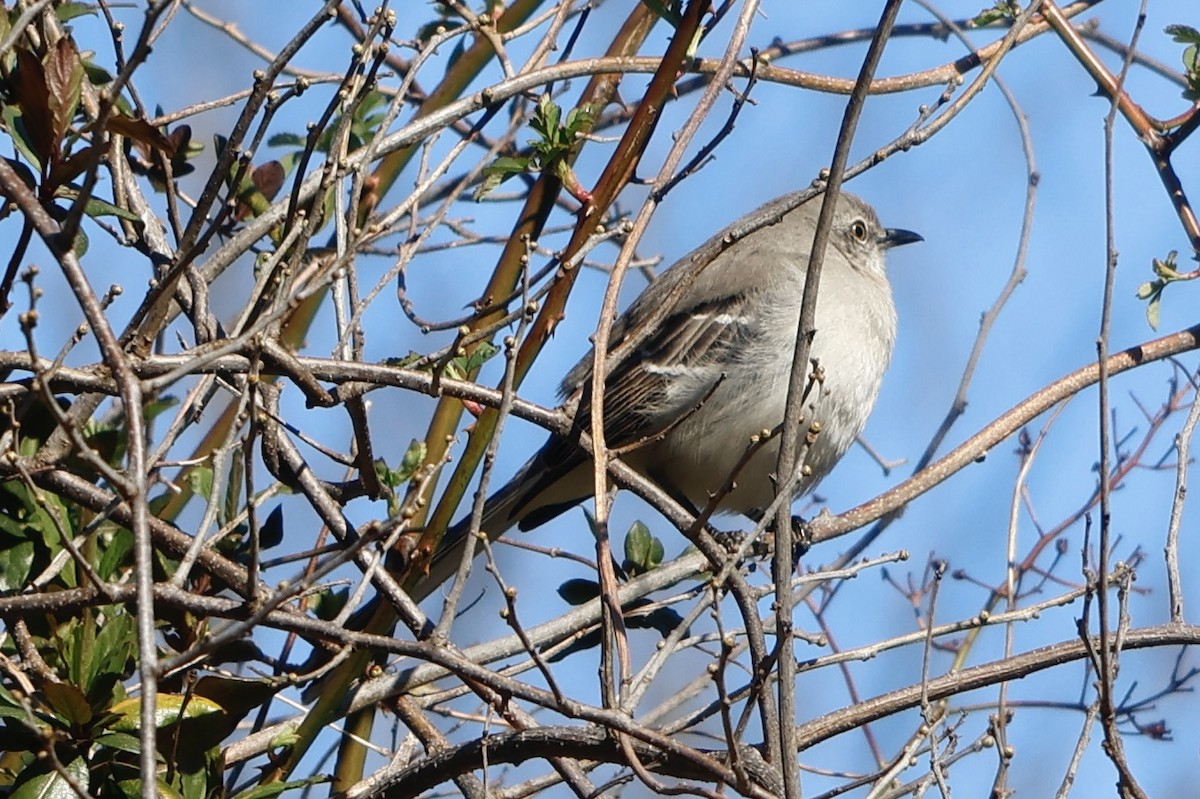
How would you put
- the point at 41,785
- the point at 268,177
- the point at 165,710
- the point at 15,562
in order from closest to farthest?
the point at 41,785, the point at 165,710, the point at 15,562, the point at 268,177

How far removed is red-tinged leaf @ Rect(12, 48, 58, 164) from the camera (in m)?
2.73

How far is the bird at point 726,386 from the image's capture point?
5176 millimetres

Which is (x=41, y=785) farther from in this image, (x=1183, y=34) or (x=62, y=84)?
(x=1183, y=34)

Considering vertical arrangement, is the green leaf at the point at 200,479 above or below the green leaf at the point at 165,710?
above

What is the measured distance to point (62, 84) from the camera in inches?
109

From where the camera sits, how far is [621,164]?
348cm

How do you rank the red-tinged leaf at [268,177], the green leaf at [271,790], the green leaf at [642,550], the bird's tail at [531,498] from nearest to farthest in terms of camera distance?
the green leaf at [271,790]
the red-tinged leaf at [268,177]
the green leaf at [642,550]
the bird's tail at [531,498]

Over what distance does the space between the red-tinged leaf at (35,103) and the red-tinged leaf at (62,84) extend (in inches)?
0.4

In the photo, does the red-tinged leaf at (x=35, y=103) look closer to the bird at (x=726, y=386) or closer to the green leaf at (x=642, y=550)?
the green leaf at (x=642, y=550)

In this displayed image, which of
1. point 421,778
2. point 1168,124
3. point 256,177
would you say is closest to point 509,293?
point 256,177

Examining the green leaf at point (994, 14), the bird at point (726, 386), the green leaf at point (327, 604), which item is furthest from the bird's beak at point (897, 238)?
the green leaf at point (327, 604)

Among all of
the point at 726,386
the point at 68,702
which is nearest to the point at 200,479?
the point at 68,702

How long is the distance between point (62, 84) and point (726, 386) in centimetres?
299

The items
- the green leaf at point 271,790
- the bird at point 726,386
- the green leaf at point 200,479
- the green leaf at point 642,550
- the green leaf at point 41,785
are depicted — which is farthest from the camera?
the bird at point 726,386
